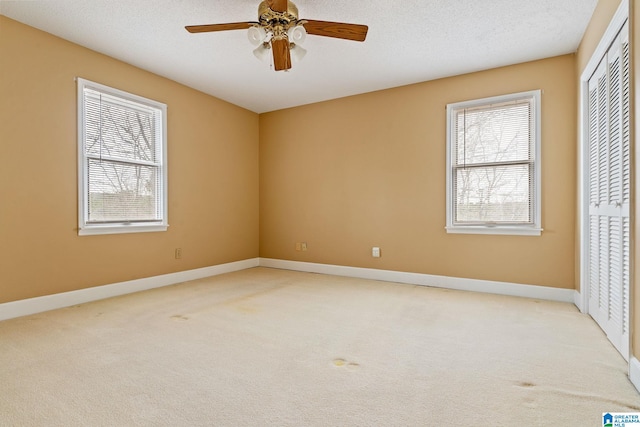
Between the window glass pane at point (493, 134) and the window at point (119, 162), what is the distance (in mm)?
3586

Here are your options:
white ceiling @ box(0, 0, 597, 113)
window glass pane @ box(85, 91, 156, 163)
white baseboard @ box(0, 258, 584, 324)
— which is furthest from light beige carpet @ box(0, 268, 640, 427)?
white ceiling @ box(0, 0, 597, 113)

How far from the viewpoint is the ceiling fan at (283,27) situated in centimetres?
241

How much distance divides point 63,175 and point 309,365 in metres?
2.94

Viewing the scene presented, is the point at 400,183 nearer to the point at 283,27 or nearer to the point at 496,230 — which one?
the point at 496,230

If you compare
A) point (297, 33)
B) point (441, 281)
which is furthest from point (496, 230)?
point (297, 33)

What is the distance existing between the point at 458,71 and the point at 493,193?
4.80 feet

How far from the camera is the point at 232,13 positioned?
2771mm

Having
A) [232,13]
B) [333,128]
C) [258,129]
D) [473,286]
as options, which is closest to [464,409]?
[473,286]

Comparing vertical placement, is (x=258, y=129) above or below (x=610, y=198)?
above

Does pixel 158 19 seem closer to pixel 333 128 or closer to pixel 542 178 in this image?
pixel 333 128

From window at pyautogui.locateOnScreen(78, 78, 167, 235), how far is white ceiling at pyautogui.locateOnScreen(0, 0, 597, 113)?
48 cm

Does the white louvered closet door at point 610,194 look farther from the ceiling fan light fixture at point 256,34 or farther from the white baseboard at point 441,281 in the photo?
the ceiling fan light fixture at point 256,34

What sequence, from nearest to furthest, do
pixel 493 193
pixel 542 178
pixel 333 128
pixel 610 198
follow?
pixel 610 198
pixel 542 178
pixel 493 193
pixel 333 128

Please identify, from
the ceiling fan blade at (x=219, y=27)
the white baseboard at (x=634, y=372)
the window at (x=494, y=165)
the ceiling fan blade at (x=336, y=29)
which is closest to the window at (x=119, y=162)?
the ceiling fan blade at (x=219, y=27)
